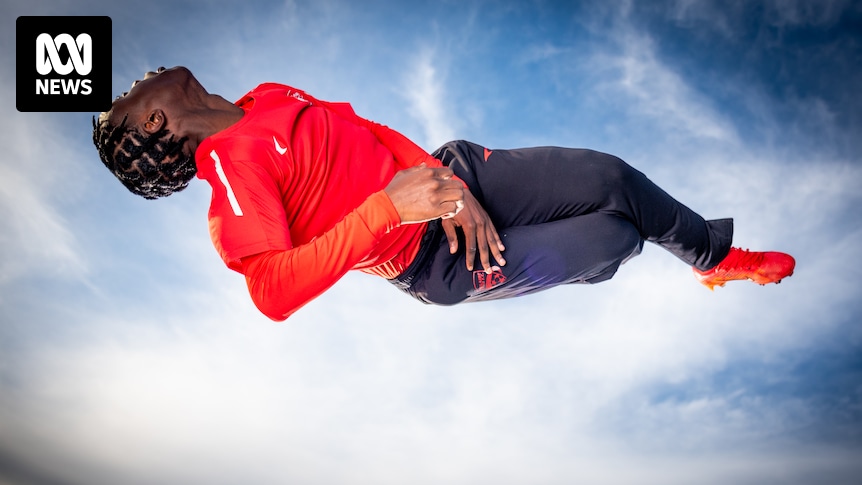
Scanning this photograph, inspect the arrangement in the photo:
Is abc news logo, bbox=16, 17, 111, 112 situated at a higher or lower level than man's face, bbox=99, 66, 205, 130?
higher

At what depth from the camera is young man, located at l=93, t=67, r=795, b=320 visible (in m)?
1.63

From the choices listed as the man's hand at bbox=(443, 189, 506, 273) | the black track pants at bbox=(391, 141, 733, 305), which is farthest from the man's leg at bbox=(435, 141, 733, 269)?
the man's hand at bbox=(443, 189, 506, 273)

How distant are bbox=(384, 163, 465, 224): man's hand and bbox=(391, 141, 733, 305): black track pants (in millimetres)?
394

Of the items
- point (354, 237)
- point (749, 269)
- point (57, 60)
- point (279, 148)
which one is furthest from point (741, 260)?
point (57, 60)

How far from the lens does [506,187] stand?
1953 mm

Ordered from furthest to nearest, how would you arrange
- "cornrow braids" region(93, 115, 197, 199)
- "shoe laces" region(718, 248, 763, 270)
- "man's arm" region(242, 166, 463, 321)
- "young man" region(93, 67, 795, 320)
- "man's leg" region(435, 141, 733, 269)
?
"shoe laces" region(718, 248, 763, 270)
"man's leg" region(435, 141, 733, 269)
"cornrow braids" region(93, 115, 197, 199)
"young man" region(93, 67, 795, 320)
"man's arm" region(242, 166, 463, 321)

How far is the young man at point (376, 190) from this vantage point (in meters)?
1.63

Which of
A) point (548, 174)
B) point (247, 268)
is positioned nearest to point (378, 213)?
point (247, 268)

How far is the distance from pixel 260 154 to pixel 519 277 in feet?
2.78

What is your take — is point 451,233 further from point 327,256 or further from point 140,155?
point 140,155

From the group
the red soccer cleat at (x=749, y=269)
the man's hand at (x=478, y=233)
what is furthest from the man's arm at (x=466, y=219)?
the red soccer cleat at (x=749, y=269)

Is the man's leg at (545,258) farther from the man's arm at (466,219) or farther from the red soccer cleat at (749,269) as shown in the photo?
the red soccer cleat at (749,269)

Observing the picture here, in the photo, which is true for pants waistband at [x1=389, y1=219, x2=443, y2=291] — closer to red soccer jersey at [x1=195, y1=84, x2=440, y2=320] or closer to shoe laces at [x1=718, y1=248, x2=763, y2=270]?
red soccer jersey at [x1=195, y1=84, x2=440, y2=320]

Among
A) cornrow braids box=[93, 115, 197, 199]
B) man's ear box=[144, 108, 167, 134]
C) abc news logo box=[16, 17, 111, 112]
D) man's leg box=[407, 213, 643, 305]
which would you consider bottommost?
man's leg box=[407, 213, 643, 305]
